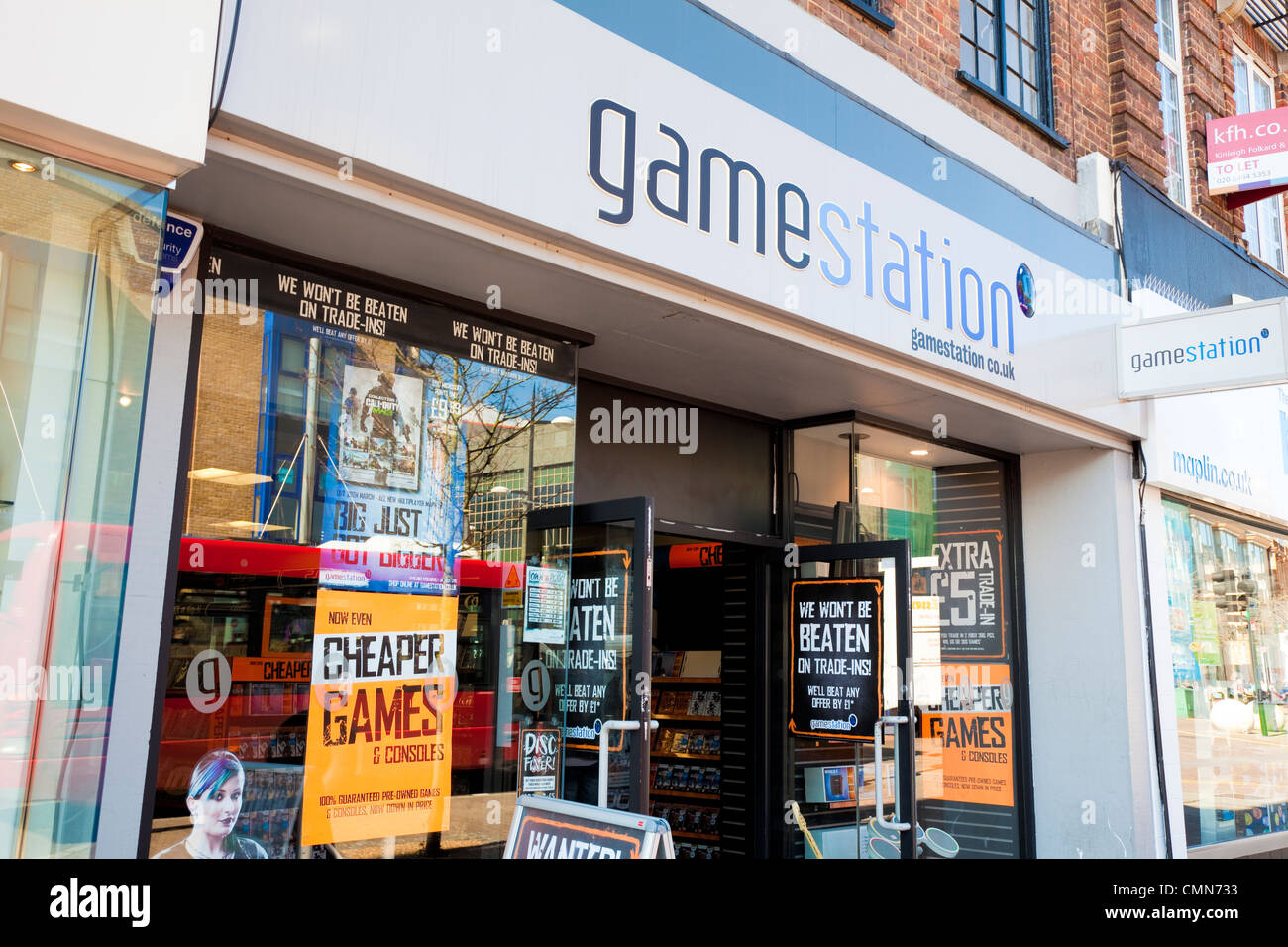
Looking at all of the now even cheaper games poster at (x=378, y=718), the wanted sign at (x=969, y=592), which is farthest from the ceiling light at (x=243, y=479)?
the wanted sign at (x=969, y=592)

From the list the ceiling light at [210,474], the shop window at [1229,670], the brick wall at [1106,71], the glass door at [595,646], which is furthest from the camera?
the shop window at [1229,670]

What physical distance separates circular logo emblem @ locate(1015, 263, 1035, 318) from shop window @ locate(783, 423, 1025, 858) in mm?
1225

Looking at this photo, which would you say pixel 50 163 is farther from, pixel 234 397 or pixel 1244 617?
pixel 1244 617

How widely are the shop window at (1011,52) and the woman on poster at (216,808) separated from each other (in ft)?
21.9

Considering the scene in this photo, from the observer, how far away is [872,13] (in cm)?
675

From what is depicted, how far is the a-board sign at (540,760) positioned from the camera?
5039 mm

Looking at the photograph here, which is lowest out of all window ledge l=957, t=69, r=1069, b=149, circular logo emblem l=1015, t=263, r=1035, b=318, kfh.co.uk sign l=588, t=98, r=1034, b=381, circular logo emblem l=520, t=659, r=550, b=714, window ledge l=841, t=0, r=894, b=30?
circular logo emblem l=520, t=659, r=550, b=714

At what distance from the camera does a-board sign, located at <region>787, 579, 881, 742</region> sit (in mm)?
6586

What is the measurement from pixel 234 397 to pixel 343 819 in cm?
177

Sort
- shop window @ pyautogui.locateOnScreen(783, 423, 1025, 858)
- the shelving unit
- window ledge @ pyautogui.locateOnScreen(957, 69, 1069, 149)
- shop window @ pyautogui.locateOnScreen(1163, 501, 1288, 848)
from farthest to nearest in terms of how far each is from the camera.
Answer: shop window @ pyautogui.locateOnScreen(1163, 501, 1288, 848)
the shelving unit
window ledge @ pyautogui.locateOnScreen(957, 69, 1069, 149)
shop window @ pyautogui.locateOnScreen(783, 423, 1025, 858)

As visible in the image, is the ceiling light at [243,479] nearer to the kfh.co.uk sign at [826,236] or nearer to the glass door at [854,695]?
the kfh.co.uk sign at [826,236]

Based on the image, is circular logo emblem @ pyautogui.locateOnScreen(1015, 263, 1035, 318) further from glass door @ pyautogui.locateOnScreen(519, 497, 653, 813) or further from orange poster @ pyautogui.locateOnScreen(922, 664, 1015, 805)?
glass door @ pyautogui.locateOnScreen(519, 497, 653, 813)

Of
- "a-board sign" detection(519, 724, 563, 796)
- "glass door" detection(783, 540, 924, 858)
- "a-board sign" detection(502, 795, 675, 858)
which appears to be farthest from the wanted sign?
"a-board sign" detection(502, 795, 675, 858)
